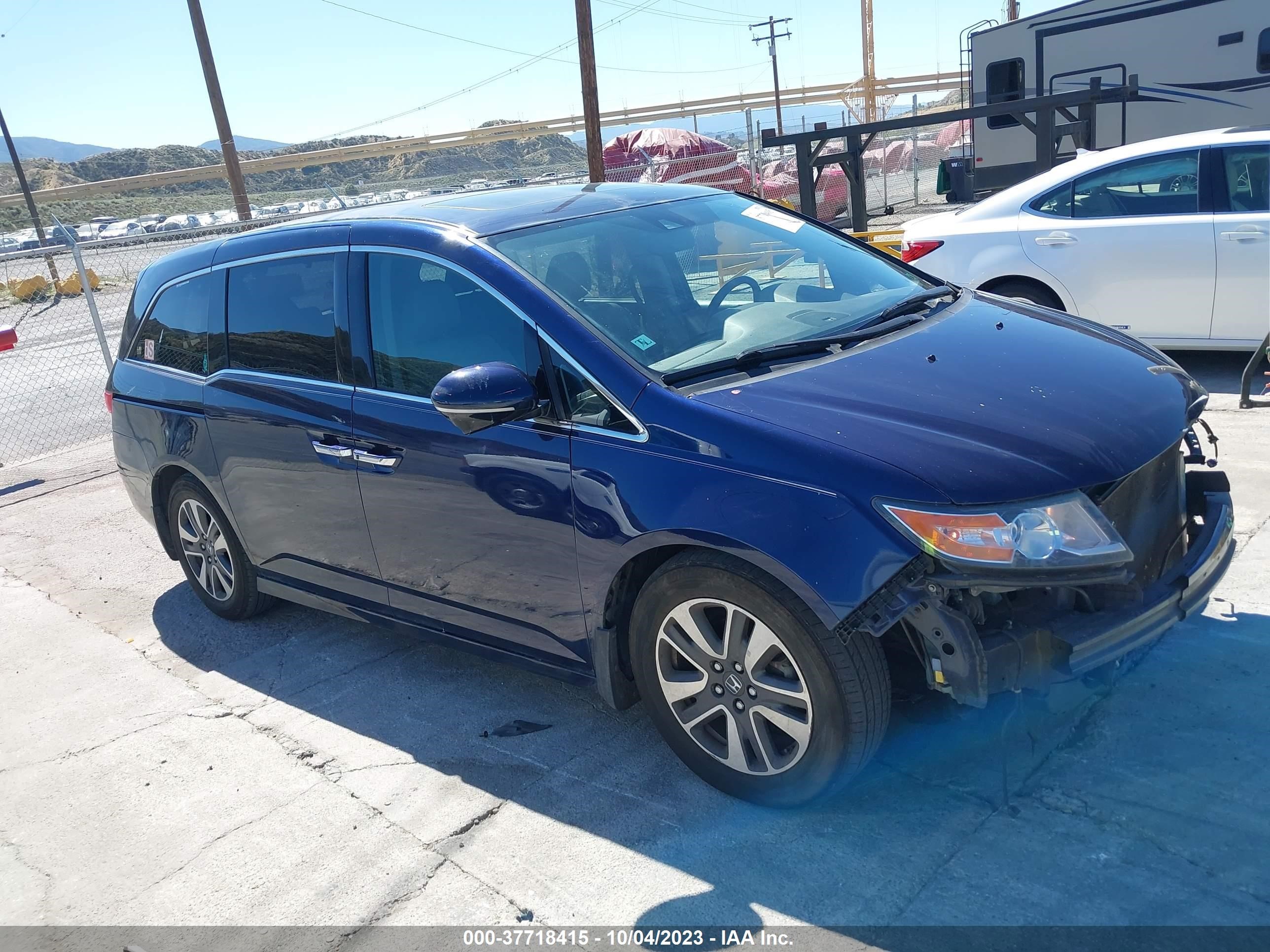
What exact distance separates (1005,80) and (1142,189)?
1171 centimetres

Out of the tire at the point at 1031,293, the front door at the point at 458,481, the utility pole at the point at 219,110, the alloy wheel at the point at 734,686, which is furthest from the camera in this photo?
the utility pole at the point at 219,110

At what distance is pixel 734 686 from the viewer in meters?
3.09

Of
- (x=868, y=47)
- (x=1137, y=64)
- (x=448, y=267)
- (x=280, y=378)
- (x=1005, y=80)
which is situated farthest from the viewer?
(x=868, y=47)

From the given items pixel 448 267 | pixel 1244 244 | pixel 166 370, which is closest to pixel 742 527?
pixel 448 267

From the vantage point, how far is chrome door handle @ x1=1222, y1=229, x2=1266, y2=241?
6398 millimetres

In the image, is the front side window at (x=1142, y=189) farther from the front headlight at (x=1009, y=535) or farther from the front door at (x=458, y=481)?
the front door at (x=458, y=481)

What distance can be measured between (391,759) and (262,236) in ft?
7.53

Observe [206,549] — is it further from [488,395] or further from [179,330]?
[488,395]

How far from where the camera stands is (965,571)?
2.66 metres

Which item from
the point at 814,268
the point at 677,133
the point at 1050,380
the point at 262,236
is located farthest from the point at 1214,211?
the point at 677,133

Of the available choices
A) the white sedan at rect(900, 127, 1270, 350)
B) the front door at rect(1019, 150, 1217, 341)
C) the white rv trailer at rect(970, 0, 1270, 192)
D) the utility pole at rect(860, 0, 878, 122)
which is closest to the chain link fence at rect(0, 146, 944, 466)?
the white rv trailer at rect(970, 0, 1270, 192)

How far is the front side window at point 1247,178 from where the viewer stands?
6.47 metres

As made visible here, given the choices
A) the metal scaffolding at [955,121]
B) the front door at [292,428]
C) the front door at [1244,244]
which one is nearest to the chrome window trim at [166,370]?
the front door at [292,428]

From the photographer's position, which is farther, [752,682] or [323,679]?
[323,679]
